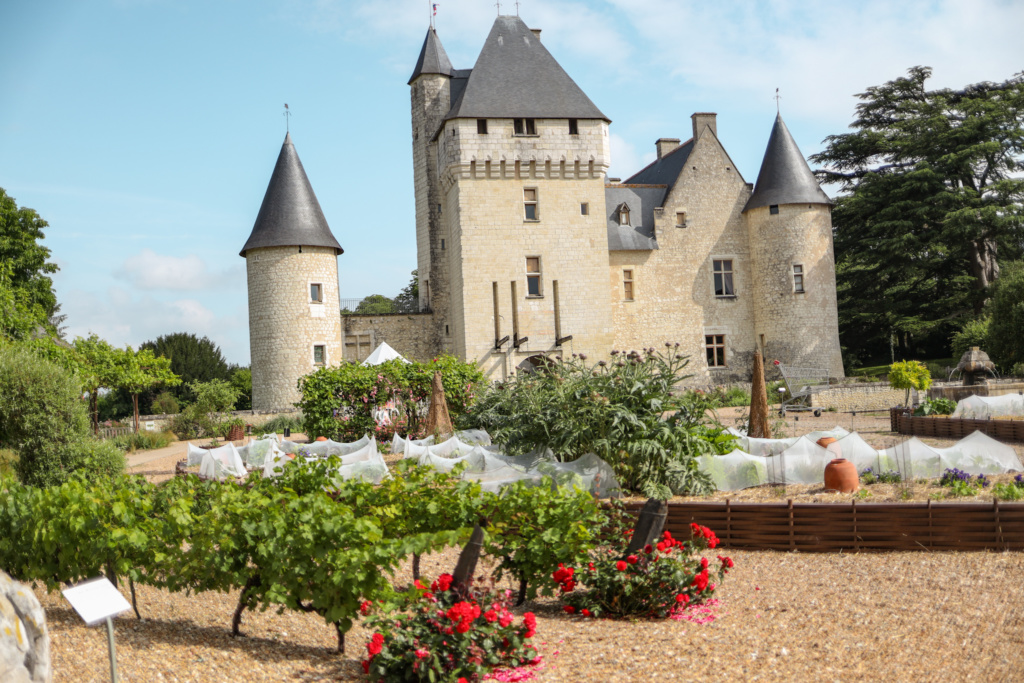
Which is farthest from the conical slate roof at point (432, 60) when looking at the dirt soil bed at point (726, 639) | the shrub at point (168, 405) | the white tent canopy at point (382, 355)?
the dirt soil bed at point (726, 639)

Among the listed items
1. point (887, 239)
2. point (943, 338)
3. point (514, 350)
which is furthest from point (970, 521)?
point (943, 338)

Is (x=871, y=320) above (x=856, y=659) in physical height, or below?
above

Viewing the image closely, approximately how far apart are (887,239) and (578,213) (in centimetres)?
1272

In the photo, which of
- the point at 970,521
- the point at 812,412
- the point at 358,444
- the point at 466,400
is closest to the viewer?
the point at 970,521

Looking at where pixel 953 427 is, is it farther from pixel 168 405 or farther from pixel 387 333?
pixel 168 405

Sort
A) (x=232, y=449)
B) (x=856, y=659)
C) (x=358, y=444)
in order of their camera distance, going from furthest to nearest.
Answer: (x=358, y=444), (x=232, y=449), (x=856, y=659)

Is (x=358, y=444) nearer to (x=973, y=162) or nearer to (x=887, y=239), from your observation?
(x=887, y=239)

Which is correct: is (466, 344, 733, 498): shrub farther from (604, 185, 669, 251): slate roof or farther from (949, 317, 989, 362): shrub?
(949, 317, 989, 362): shrub

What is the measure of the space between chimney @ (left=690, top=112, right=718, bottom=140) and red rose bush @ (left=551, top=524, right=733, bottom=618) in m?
25.4

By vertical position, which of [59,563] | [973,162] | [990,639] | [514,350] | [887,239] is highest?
[973,162]

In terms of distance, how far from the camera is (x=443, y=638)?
407cm

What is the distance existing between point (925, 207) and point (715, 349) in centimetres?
945

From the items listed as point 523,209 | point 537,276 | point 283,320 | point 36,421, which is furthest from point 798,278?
point 36,421

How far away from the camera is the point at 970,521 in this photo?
21.9 feet
